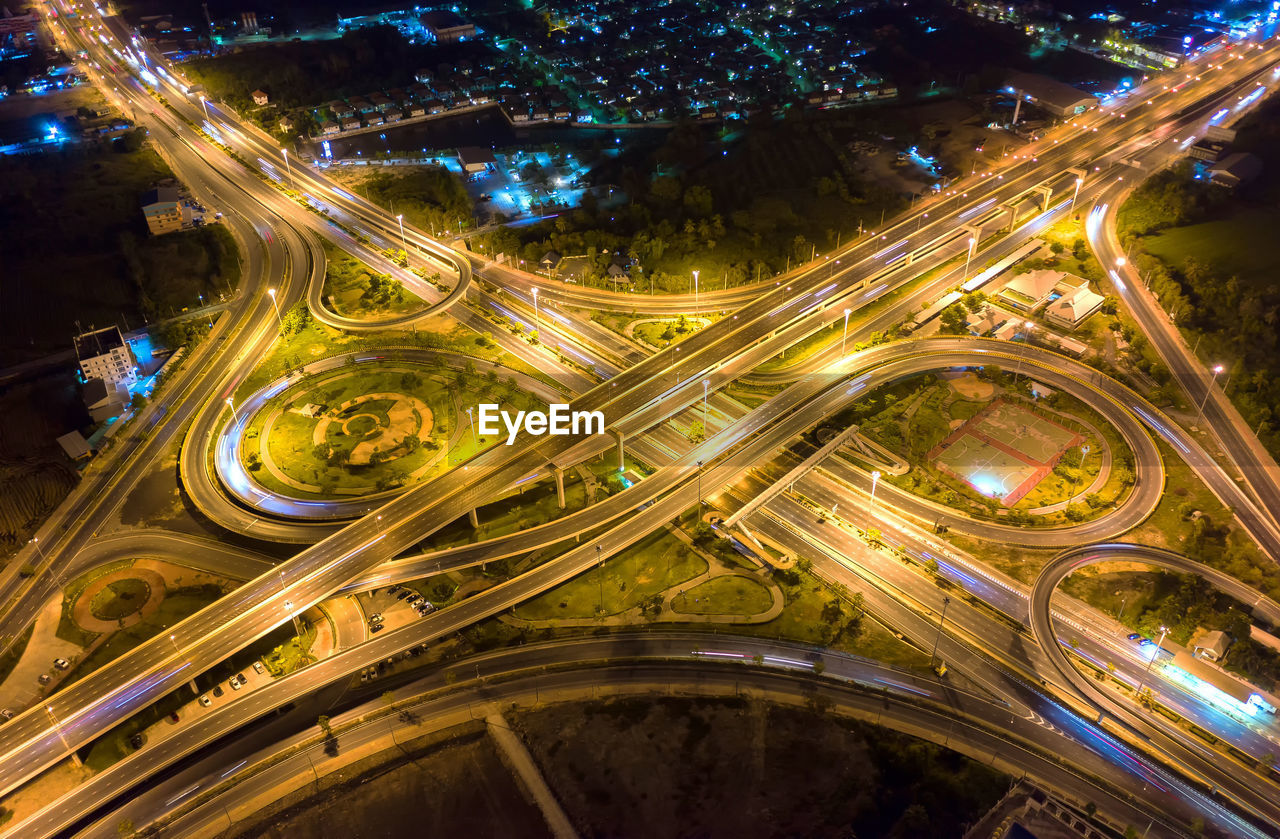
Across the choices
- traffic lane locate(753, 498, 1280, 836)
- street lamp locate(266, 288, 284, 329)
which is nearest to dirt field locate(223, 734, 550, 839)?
traffic lane locate(753, 498, 1280, 836)

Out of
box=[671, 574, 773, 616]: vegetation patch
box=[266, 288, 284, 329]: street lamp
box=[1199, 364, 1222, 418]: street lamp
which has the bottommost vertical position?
box=[671, 574, 773, 616]: vegetation patch

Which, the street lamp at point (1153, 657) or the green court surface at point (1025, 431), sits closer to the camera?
the street lamp at point (1153, 657)

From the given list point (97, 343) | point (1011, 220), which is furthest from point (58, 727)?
point (1011, 220)

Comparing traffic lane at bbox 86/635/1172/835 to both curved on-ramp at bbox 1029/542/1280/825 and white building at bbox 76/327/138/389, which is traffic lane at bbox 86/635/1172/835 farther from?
white building at bbox 76/327/138/389

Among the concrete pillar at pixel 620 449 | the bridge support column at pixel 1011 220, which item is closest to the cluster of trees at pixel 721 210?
the bridge support column at pixel 1011 220

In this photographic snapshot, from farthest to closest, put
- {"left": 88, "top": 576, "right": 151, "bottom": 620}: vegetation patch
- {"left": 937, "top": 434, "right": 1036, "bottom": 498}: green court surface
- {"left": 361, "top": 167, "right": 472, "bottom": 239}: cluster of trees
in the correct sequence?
1. {"left": 361, "top": 167, "right": 472, "bottom": 239}: cluster of trees
2. {"left": 937, "top": 434, "right": 1036, "bottom": 498}: green court surface
3. {"left": 88, "top": 576, "right": 151, "bottom": 620}: vegetation patch

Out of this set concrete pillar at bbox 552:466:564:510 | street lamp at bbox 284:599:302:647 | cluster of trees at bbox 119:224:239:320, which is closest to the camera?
street lamp at bbox 284:599:302:647

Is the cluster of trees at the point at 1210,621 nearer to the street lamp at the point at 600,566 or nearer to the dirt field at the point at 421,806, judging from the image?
the street lamp at the point at 600,566
